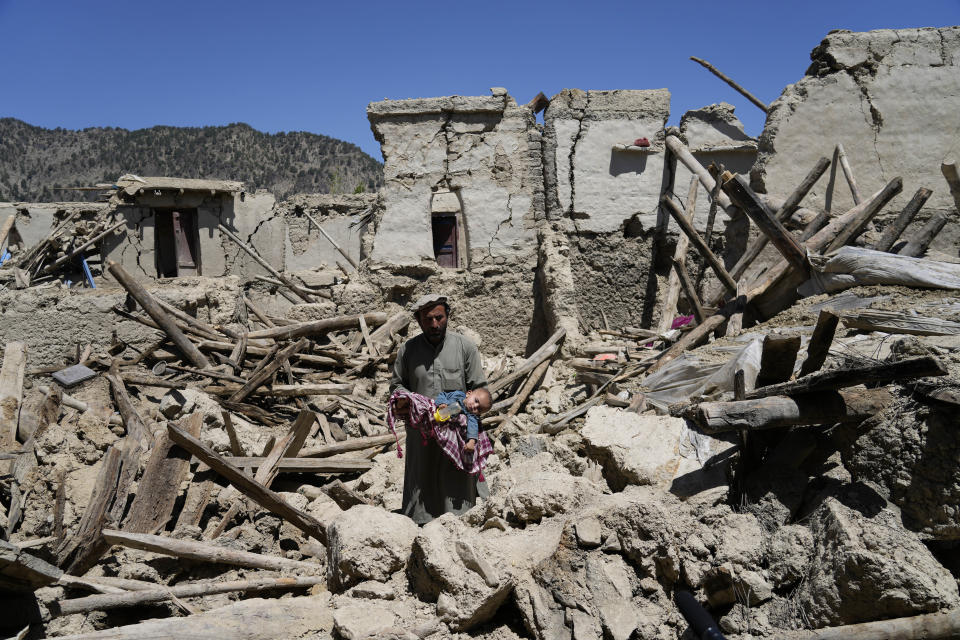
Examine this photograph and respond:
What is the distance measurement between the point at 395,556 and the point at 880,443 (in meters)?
2.13

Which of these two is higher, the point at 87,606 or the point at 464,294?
the point at 464,294

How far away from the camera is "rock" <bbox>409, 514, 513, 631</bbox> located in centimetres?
242

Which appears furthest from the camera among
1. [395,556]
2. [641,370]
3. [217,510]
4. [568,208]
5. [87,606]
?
[568,208]

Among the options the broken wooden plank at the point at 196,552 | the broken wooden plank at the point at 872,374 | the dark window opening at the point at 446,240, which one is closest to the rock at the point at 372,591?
the broken wooden plank at the point at 196,552

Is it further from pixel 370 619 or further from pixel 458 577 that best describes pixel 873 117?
pixel 370 619

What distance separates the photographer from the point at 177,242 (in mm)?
13039

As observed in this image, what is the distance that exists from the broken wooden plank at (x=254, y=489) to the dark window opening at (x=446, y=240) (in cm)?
519

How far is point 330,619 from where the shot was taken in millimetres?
2611

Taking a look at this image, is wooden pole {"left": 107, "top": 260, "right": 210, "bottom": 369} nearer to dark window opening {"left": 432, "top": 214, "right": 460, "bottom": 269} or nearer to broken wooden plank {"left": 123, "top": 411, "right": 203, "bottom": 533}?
broken wooden plank {"left": 123, "top": 411, "right": 203, "bottom": 533}

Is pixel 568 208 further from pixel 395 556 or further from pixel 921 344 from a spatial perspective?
pixel 395 556

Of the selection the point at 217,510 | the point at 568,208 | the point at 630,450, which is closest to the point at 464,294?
the point at 568,208

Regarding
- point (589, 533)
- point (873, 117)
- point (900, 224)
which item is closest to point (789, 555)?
point (589, 533)

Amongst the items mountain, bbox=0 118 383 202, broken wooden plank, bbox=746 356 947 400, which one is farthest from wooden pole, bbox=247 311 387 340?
mountain, bbox=0 118 383 202

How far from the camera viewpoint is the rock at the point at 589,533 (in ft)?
8.77
